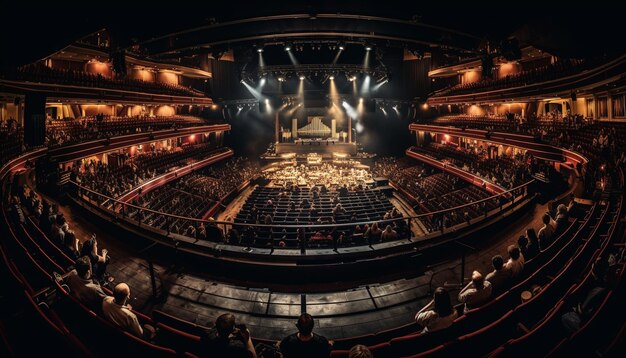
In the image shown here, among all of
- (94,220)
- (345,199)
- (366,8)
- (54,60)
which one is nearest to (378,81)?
(345,199)

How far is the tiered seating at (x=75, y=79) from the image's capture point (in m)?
11.5

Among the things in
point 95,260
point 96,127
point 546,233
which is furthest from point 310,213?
point 96,127

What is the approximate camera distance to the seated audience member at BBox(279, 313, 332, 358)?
8.46 feet

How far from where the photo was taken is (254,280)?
5.35 metres

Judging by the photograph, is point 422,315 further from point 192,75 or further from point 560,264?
point 192,75

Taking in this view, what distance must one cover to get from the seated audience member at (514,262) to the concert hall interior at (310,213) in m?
0.05

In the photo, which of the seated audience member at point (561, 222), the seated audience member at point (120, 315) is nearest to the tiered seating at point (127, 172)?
the seated audience member at point (120, 315)

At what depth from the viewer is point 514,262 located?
408 centimetres

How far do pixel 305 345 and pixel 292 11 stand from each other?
8.75m

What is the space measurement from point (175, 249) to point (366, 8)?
8.06 m

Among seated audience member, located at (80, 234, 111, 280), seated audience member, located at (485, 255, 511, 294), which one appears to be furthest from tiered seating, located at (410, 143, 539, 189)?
seated audience member, located at (80, 234, 111, 280)

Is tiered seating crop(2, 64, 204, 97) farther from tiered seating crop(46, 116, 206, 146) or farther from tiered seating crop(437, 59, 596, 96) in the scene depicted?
tiered seating crop(437, 59, 596, 96)

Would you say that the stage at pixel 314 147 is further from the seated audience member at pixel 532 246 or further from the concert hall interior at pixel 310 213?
the seated audience member at pixel 532 246

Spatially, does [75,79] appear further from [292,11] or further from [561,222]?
[561,222]
